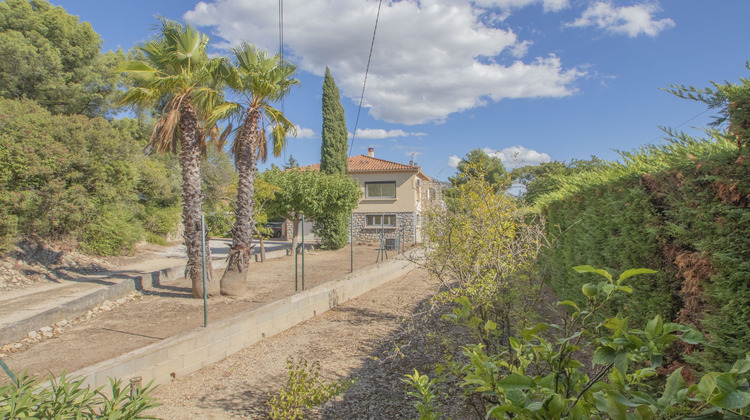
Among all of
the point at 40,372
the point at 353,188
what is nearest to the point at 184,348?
the point at 40,372

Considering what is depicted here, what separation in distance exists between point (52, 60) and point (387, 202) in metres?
19.8

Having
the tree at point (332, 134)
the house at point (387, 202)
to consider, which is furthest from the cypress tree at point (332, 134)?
the house at point (387, 202)

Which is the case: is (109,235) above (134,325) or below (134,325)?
above

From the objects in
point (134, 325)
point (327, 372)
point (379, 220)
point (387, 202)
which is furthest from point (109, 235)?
point (387, 202)

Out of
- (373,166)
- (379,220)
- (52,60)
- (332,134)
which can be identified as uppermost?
(52,60)

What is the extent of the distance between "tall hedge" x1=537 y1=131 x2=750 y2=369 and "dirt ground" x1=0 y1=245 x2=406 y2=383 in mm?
6440

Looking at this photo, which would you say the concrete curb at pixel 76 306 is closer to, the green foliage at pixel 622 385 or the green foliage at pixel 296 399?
the green foliage at pixel 296 399

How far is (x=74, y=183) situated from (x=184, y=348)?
38.0ft

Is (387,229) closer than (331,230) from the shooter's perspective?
No

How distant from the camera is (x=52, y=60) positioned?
1881cm

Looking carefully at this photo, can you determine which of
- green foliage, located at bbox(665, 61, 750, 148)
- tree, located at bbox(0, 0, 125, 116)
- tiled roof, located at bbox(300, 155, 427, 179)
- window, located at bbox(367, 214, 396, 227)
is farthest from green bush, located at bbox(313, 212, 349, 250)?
green foliage, located at bbox(665, 61, 750, 148)

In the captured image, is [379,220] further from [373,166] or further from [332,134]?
[332,134]

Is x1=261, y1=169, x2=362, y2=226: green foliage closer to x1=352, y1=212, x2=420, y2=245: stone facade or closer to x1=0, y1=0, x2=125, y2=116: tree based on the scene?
x1=352, y1=212, x2=420, y2=245: stone facade

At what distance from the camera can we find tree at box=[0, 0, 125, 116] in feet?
58.7
